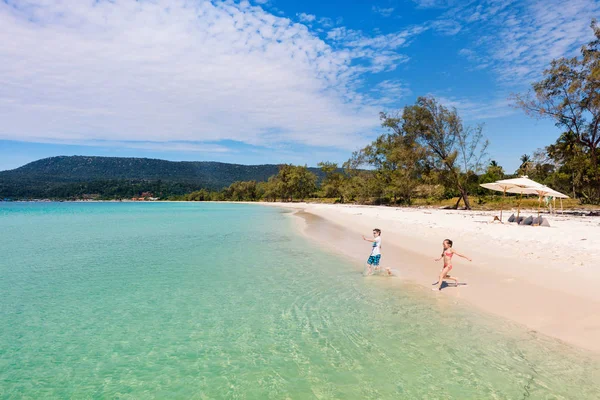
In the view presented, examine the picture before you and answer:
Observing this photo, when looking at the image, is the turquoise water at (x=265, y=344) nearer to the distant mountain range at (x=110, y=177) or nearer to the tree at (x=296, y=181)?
the tree at (x=296, y=181)

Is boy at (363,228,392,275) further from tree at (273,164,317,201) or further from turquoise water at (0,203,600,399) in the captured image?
tree at (273,164,317,201)

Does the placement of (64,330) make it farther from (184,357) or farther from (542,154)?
(542,154)

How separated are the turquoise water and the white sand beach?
0.77 metres

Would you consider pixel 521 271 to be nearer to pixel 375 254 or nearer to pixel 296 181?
pixel 375 254

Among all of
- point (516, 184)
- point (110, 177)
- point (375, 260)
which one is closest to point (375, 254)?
point (375, 260)

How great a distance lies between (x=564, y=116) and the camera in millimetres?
27609

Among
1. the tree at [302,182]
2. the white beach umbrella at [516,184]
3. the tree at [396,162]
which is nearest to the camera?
the white beach umbrella at [516,184]

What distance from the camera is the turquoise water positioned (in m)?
5.13

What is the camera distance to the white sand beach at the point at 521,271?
7340 mm

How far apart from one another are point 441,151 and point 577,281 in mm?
35503

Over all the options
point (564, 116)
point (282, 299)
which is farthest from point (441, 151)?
point (282, 299)

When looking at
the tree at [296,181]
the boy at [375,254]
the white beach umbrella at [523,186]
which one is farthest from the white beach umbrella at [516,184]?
the tree at [296,181]

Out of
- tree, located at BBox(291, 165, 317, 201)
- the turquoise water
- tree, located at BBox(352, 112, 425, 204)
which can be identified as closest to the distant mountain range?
tree, located at BBox(291, 165, 317, 201)

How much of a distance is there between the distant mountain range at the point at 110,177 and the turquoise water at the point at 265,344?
143196 millimetres
